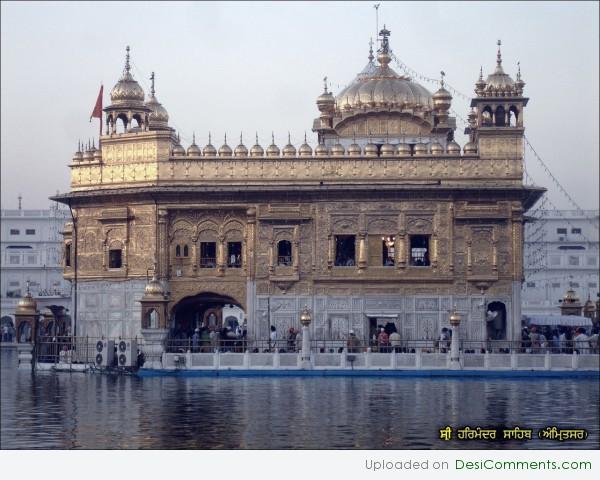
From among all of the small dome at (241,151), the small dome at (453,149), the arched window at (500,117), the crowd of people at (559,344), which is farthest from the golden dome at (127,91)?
the crowd of people at (559,344)

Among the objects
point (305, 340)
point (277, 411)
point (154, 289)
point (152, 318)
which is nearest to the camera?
point (277, 411)

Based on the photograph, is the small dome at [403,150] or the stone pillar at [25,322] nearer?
the stone pillar at [25,322]

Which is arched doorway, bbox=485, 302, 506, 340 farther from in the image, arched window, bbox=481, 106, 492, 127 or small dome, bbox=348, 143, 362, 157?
small dome, bbox=348, 143, 362, 157

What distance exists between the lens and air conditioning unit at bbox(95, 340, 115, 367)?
3850 centimetres

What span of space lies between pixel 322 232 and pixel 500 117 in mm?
6803

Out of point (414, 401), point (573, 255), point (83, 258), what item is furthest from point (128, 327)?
point (573, 255)

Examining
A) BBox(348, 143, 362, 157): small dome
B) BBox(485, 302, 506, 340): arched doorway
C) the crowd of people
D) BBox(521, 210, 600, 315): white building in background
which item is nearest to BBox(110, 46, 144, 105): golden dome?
BBox(348, 143, 362, 157): small dome

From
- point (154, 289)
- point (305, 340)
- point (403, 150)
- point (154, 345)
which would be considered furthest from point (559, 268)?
point (154, 345)

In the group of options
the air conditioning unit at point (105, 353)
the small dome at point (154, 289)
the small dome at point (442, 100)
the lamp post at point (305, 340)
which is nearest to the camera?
the lamp post at point (305, 340)

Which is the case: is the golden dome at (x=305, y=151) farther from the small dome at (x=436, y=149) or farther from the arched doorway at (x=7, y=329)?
the arched doorway at (x=7, y=329)

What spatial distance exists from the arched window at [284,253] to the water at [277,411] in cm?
611

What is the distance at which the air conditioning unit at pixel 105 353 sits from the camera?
38500 mm

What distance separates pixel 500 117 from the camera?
4200 centimetres

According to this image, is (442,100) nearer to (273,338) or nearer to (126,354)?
(273,338)
